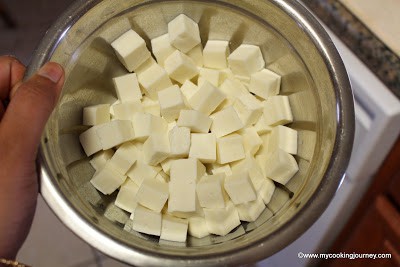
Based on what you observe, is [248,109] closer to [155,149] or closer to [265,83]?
[265,83]

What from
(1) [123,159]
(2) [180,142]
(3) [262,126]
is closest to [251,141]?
(3) [262,126]

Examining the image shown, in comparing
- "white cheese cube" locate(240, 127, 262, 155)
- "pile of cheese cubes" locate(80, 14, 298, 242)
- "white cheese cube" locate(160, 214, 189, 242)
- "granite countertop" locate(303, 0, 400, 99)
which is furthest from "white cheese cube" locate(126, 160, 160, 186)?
"granite countertop" locate(303, 0, 400, 99)

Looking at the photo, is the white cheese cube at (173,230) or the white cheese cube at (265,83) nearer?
the white cheese cube at (173,230)

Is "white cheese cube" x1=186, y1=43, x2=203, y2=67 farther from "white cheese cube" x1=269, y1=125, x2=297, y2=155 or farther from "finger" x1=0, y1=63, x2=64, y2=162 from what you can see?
"finger" x1=0, y1=63, x2=64, y2=162

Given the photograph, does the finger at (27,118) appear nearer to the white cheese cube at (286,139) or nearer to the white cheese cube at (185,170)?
the white cheese cube at (185,170)

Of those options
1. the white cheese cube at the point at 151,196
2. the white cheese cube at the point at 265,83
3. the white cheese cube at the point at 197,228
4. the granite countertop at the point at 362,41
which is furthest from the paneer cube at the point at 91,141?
the granite countertop at the point at 362,41
